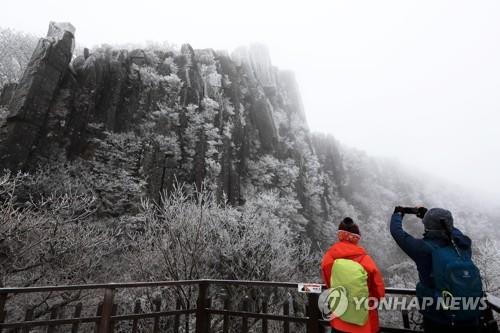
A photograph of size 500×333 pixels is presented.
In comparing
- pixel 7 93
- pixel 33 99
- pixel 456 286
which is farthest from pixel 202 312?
pixel 7 93

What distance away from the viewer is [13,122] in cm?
2269

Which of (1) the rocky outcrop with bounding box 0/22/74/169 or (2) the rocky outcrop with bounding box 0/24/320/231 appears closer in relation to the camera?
(1) the rocky outcrop with bounding box 0/22/74/169

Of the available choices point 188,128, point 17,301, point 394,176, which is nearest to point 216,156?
point 188,128

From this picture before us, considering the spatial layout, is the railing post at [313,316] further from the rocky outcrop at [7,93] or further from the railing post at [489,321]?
the rocky outcrop at [7,93]

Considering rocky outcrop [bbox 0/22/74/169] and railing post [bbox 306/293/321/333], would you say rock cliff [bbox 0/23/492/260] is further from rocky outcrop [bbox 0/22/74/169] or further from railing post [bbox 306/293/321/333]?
railing post [bbox 306/293/321/333]

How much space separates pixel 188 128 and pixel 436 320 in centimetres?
3026

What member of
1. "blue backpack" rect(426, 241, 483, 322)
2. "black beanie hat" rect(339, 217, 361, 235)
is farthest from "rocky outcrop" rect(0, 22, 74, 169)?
"blue backpack" rect(426, 241, 483, 322)

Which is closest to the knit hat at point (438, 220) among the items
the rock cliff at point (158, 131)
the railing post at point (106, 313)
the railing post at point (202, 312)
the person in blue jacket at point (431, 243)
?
the person in blue jacket at point (431, 243)

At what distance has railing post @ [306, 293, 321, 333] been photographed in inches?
160

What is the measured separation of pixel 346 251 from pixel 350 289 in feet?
1.30

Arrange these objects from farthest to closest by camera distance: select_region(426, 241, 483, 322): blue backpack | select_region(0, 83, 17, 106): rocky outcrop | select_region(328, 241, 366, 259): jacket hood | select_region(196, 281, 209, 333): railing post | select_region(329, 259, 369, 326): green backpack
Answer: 1. select_region(0, 83, 17, 106): rocky outcrop
2. select_region(196, 281, 209, 333): railing post
3. select_region(328, 241, 366, 259): jacket hood
4. select_region(329, 259, 369, 326): green backpack
5. select_region(426, 241, 483, 322): blue backpack

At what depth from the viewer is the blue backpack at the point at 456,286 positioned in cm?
280

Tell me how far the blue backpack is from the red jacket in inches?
23.8

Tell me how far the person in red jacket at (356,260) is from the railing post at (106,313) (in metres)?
2.69
